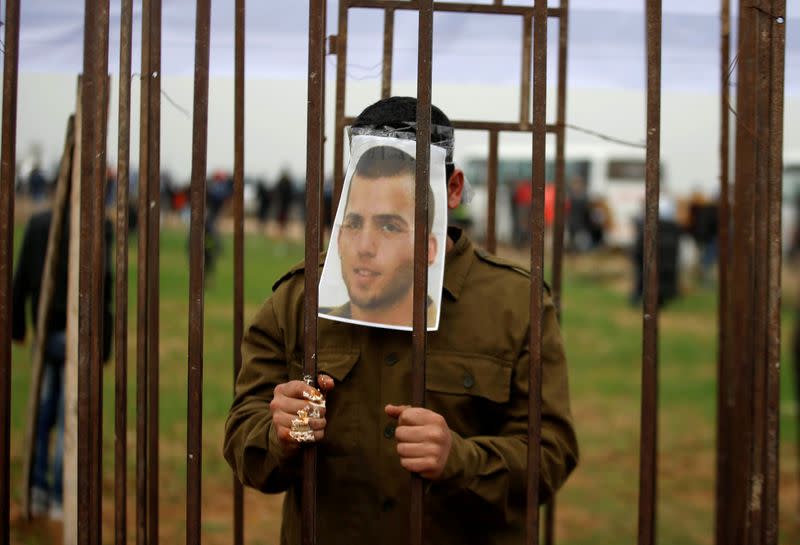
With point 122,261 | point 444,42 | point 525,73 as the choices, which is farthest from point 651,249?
point 444,42

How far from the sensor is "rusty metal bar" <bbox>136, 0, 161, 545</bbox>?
7.62 ft

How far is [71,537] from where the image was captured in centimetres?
376

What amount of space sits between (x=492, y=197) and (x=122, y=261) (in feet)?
5.41

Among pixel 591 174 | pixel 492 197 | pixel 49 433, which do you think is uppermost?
pixel 591 174

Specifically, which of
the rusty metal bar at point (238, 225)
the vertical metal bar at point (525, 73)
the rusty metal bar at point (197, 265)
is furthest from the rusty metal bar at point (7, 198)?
the vertical metal bar at point (525, 73)

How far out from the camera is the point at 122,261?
7.34 feet

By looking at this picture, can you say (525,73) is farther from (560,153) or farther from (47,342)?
(47,342)

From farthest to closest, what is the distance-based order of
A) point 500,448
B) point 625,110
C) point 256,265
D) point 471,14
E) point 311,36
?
point 256,265 < point 625,110 < point 471,14 < point 500,448 < point 311,36

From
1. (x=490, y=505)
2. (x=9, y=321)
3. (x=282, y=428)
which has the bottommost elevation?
(x=490, y=505)

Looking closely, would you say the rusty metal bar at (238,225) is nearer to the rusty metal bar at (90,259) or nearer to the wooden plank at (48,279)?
the rusty metal bar at (90,259)

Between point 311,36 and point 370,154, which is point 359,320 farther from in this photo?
point 311,36

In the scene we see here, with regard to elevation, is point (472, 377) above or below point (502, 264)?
below

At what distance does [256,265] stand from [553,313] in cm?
Result: 1739

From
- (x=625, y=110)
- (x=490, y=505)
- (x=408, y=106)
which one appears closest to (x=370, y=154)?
(x=408, y=106)
